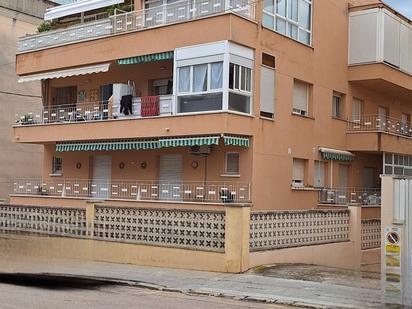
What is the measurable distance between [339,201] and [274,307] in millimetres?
14377

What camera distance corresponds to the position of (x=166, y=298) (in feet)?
37.8

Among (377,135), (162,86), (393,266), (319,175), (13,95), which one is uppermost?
(13,95)

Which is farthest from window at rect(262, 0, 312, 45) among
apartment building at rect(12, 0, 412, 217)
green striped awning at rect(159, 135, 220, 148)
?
green striped awning at rect(159, 135, 220, 148)

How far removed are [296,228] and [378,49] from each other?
40.0ft

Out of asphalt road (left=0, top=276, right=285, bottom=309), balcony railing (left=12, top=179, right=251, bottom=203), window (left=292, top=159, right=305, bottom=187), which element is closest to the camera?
asphalt road (left=0, top=276, right=285, bottom=309)

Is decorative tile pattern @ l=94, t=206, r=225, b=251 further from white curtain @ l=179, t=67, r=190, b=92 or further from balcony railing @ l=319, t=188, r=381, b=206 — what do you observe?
balcony railing @ l=319, t=188, r=381, b=206

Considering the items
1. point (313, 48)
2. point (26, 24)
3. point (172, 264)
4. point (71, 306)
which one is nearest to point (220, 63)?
point (313, 48)

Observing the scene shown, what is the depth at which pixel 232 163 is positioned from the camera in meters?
21.1

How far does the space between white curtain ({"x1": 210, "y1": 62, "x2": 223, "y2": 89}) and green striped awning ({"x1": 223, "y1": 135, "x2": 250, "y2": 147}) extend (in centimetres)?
174

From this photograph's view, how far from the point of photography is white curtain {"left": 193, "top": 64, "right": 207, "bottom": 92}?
1998 cm

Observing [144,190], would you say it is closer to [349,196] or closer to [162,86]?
[162,86]

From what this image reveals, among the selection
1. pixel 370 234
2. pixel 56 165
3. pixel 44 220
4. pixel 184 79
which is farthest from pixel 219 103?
pixel 56 165

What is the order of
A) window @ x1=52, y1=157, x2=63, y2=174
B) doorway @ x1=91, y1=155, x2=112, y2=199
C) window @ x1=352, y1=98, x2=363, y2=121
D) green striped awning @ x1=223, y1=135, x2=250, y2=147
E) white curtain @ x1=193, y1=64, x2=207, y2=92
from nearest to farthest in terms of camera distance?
green striped awning @ x1=223, y1=135, x2=250, y2=147, white curtain @ x1=193, y1=64, x2=207, y2=92, doorway @ x1=91, y1=155, x2=112, y2=199, window @ x1=352, y1=98, x2=363, y2=121, window @ x1=52, y1=157, x2=63, y2=174

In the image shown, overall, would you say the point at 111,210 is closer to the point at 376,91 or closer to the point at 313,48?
the point at 313,48
